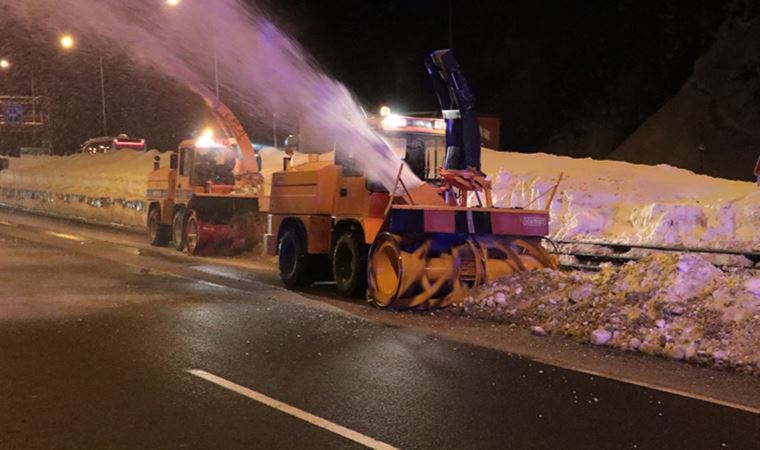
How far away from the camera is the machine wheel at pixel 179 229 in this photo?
19.1 meters

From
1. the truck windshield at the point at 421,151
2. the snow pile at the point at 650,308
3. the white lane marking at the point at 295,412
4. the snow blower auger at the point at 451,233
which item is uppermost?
the truck windshield at the point at 421,151

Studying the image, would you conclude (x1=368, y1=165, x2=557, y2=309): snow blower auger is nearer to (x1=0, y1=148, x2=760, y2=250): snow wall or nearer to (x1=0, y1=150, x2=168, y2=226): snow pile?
(x1=0, y1=148, x2=760, y2=250): snow wall

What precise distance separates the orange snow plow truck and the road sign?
34649 mm

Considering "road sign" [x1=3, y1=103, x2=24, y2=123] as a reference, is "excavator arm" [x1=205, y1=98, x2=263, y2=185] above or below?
below

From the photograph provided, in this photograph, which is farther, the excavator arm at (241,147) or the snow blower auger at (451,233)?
the excavator arm at (241,147)

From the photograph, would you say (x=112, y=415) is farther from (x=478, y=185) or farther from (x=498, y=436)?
(x=478, y=185)

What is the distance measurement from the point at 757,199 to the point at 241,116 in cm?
4975

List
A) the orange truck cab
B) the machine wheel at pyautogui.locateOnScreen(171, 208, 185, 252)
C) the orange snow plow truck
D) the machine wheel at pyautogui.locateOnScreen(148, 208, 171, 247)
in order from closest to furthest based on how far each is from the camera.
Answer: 1. the orange truck cab
2. the orange snow plow truck
3. the machine wheel at pyautogui.locateOnScreen(171, 208, 185, 252)
4. the machine wheel at pyautogui.locateOnScreen(148, 208, 171, 247)

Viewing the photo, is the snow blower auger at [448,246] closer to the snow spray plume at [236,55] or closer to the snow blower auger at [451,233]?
the snow blower auger at [451,233]

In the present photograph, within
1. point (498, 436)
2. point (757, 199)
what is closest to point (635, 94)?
point (757, 199)

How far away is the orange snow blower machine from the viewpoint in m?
10.3

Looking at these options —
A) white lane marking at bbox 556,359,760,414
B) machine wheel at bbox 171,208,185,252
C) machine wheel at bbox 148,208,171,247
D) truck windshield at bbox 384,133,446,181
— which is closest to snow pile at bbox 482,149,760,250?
truck windshield at bbox 384,133,446,181

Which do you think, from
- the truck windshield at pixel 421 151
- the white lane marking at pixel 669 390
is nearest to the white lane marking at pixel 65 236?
the truck windshield at pixel 421 151

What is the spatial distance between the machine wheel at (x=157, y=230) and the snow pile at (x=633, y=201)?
28.5 ft
